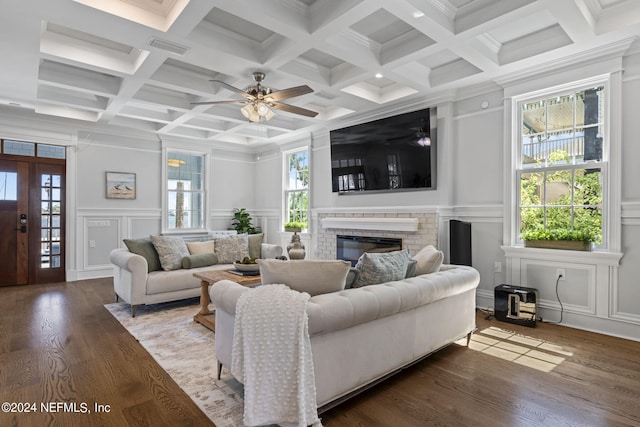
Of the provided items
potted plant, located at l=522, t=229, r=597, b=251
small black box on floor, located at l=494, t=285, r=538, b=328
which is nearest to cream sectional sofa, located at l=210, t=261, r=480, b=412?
small black box on floor, located at l=494, t=285, r=538, b=328

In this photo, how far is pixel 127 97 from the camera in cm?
464

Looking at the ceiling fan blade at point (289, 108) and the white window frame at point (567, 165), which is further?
the ceiling fan blade at point (289, 108)

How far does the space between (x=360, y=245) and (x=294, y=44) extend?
318 cm

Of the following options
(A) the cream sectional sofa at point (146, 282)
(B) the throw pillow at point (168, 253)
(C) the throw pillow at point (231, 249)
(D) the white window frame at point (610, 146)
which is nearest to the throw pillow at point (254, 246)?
(C) the throw pillow at point (231, 249)

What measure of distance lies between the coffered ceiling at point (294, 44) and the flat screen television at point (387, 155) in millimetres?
318

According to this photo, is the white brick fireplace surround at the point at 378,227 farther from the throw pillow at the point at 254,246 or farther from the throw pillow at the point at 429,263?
the throw pillow at the point at 429,263

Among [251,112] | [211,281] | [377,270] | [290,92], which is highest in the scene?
[290,92]

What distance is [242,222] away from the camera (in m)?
7.75

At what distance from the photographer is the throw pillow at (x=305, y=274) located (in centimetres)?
213

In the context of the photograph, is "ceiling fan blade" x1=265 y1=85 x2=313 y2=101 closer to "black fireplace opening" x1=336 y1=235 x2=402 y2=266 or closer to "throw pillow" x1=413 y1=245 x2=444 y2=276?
"throw pillow" x1=413 y1=245 x2=444 y2=276

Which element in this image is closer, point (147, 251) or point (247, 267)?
point (247, 267)

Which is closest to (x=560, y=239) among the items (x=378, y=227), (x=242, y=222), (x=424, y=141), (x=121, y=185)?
(x=424, y=141)

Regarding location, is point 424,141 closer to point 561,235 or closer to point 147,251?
point 561,235

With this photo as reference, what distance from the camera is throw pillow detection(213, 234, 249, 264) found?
4.97 meters
